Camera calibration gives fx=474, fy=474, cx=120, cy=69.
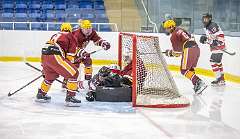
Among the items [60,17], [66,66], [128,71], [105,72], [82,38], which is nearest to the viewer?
[66,66]

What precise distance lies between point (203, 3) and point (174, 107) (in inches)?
164

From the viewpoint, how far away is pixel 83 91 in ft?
20.4

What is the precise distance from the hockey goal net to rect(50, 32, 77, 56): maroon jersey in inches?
27.0

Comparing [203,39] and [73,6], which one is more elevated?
[73,6]

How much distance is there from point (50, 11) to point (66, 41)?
7090mm

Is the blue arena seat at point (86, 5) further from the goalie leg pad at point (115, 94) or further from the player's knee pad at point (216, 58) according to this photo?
the goalie leg pad at point (115, 94)

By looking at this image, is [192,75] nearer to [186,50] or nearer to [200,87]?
[200,87]

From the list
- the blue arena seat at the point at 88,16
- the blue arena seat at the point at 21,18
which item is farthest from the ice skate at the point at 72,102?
the blue arena seat at the point at 88,16

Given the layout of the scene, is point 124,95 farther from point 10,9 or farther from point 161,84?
point 10,9

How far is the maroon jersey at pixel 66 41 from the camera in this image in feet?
16.3

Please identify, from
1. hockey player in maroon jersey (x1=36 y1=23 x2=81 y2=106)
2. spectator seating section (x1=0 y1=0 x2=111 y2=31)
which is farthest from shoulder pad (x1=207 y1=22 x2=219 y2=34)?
spectator seating section (x1=0 y1=0 x2=111 y2=31)

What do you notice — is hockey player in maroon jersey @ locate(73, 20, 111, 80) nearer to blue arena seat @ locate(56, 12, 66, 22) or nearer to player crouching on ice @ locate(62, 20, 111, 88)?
player crouching on ice @ locate(62, 20, 111, 88)

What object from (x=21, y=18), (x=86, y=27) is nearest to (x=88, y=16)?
(x=21, y=18)

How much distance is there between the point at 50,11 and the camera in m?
11.9
